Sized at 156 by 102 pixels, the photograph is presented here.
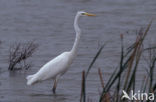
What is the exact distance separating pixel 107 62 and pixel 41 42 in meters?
2.73

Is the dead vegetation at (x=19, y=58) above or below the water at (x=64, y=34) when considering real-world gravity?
above

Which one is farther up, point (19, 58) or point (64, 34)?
point (19, 58)

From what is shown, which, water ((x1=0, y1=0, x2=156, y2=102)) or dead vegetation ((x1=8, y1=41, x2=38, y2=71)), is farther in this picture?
dead vegetation ((x1=8, y1=41, x2=38, y2=71))

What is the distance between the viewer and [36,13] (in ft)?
Result: 58.0

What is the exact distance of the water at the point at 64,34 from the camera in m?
8.23

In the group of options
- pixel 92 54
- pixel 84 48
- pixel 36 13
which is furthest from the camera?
pixel 36 13

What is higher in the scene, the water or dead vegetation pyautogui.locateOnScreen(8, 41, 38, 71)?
dead vegetation pyautogui.locateOnScreen(8, 41, 38, 71)

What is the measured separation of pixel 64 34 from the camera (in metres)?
14.2

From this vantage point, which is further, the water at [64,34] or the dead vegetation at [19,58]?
the dead vegetation at [19,58]

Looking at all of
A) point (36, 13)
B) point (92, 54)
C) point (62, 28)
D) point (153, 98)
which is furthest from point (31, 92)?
point (36, 13)

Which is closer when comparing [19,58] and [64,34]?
[19,58]

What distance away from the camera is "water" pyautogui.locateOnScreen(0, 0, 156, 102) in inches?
324

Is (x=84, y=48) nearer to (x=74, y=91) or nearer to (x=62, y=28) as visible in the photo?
(x=62, y=28)

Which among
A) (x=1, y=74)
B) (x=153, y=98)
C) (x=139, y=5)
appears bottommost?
(x=139, y=5)
